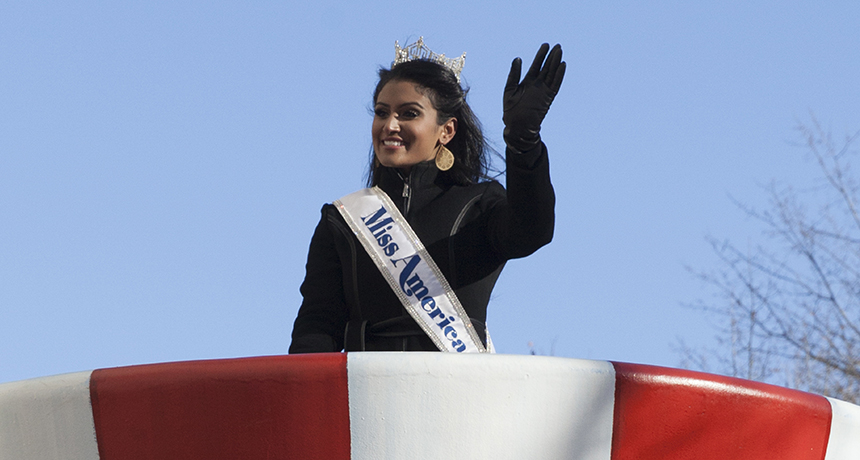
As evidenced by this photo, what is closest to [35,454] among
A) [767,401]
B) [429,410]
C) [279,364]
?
[279,364]

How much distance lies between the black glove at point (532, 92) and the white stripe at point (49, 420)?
121cm

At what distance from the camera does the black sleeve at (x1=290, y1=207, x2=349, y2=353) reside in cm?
327

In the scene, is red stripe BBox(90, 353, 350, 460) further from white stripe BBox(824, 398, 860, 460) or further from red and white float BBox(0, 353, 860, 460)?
white stripe BBox(824, 398, 860, 460)

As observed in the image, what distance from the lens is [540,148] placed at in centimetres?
297

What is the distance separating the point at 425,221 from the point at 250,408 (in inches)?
54.3

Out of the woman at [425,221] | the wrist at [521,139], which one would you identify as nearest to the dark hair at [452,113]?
the woman at [425,221]

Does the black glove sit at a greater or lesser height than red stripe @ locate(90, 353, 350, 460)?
greater

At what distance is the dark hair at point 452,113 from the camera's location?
3.51 metres

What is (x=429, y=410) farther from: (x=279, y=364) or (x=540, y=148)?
(x=540, y=148)

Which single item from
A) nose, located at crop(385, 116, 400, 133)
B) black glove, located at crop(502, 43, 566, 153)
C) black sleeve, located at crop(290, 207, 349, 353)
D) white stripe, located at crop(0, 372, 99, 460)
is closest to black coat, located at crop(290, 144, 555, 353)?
black sleeve, located at crop(290, 207, 349, 353)

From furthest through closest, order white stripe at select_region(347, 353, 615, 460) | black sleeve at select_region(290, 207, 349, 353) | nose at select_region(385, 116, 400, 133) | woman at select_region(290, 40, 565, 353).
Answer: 1. nose at select_region(385, 116, 400, 133)
2. black sleeve at select_region(290, 207, 349, 353)
3. woman at select_region(290, 40, 565, 353)
4. white stripe at select_region(347, 353, 615, 460)

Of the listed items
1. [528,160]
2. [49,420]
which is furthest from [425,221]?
[49,420]

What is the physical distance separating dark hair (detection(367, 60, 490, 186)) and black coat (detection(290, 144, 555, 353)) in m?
0.10

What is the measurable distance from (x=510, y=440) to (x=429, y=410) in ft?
0.49
